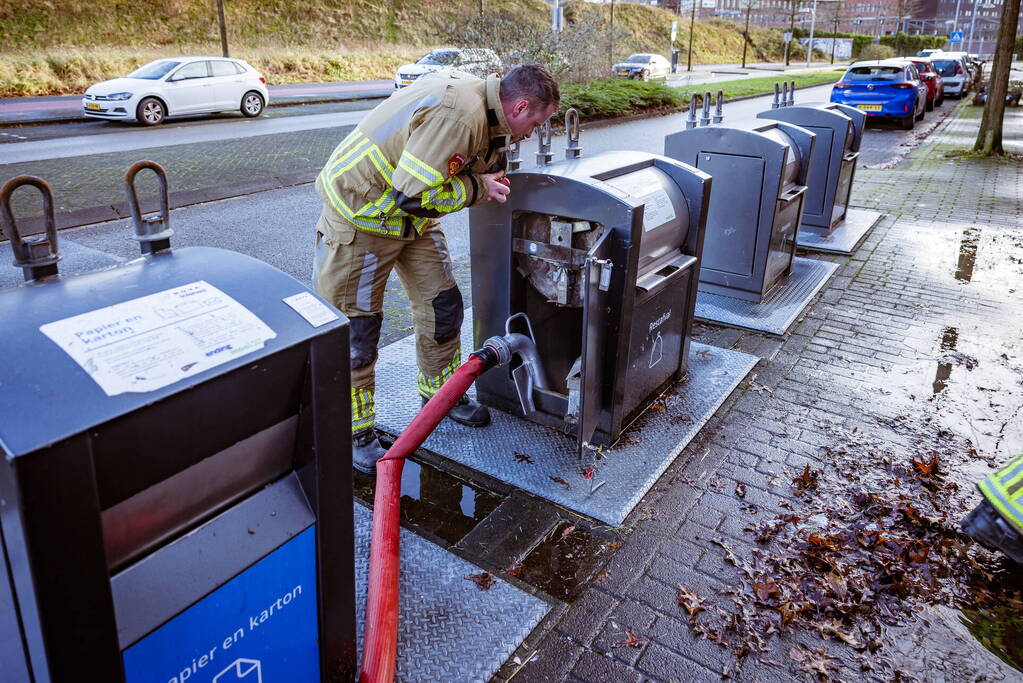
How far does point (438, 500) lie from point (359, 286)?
1.00 metres

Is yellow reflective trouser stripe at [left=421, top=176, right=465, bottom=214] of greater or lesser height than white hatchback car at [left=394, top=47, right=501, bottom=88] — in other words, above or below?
below

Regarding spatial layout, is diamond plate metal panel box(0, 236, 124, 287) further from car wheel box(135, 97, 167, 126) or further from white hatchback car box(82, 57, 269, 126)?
white hatchback car box(82, 57, 269, 126)

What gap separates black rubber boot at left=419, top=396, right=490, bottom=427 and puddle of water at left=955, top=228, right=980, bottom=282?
4.83 m

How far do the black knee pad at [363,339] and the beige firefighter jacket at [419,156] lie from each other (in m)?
0.41

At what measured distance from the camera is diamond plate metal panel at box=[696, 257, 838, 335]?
5.34 meters

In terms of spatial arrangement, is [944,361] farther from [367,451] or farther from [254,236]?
[254,236]

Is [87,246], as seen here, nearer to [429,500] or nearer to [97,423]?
[429,500]

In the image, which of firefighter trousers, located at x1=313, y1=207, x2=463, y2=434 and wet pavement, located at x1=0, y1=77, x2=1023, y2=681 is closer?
wet pavement, located at x1=0, y1=77, x2=1023, y2=681

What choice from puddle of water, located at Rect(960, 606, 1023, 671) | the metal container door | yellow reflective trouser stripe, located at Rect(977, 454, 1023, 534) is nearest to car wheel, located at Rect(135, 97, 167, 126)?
the metal container door

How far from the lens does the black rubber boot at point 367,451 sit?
11.3 ft

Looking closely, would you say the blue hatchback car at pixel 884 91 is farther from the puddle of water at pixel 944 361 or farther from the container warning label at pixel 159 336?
the container warning label at pixel 159 336

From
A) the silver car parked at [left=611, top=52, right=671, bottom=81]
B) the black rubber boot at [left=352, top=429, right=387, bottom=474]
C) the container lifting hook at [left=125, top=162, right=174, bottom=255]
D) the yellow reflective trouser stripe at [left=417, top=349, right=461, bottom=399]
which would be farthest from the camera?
the silver car parked at [left=611, top=52, right=671, bottom=81]

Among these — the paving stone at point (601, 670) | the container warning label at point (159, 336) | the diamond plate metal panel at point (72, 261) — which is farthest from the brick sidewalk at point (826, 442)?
the diamond plate metal panel at point (72, 261)

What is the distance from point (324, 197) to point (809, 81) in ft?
114
